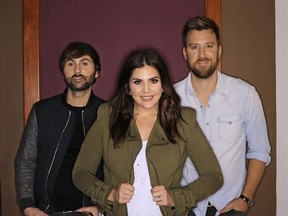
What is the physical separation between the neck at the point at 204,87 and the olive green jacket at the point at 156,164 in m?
0.27

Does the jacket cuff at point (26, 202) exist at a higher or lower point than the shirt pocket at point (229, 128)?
lower

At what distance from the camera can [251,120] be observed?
2254 millimetres

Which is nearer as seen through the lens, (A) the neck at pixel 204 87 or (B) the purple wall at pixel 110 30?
(A) the neck at pixel 204 87

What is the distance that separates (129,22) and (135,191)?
125 centimetres

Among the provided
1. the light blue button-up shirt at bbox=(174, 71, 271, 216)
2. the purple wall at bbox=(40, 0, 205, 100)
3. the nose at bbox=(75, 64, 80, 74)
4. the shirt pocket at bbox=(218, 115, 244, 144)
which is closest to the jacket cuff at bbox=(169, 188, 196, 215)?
the light blue button-up shirt at bbox=(174, 71, 271, 216)

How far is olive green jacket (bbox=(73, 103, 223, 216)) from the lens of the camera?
6.19 ft

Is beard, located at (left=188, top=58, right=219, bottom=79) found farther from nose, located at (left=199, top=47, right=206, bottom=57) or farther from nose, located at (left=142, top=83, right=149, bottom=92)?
nose, located at (left=142, top=83, right=149, bottom=92)

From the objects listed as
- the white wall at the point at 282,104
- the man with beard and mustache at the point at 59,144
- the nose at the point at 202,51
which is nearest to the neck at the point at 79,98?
the man with beard and mustache at the point at 59,144

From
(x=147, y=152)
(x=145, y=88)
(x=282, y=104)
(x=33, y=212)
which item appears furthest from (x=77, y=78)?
(x=282, y=104)

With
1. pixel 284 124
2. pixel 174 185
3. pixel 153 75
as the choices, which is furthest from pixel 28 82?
pixel 284 124

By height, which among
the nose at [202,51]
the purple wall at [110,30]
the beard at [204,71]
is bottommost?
the beard at [204,71]

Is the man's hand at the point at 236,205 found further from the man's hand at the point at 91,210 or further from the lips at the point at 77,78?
the lips at the point at 77,78

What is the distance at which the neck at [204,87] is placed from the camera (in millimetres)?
2271

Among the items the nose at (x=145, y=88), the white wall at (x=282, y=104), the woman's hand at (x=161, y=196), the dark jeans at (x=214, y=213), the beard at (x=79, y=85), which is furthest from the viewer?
the white wall at (x=282, y=104)
